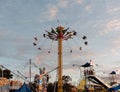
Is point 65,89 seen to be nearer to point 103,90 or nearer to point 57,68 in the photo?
point 103,90

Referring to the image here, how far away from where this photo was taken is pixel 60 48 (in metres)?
40.7

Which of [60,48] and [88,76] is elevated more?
[60,48]

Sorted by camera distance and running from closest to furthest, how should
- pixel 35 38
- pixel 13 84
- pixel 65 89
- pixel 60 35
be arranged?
pixel 60 35 < pixel 35 38 < pixel 13 84 < pixel 65 89

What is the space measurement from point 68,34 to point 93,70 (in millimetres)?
14433

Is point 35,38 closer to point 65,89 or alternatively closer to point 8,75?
point 65,89

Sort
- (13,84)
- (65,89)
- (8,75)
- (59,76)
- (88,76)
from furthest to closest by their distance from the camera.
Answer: (8,75)
(65,89)
(13,84)
(88,76)
(59,76)

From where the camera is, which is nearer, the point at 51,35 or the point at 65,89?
the point at 51,35

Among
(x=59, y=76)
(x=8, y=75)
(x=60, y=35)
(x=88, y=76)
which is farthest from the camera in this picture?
(x=8, y=75)

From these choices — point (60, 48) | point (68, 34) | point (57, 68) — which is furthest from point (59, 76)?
point (68, 34)

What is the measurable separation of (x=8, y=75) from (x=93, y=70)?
6265 centimetres

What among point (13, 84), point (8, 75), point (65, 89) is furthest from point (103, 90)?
point (8, 75)

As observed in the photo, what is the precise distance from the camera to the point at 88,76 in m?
53.3

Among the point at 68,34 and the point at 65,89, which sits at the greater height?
the point at 68,34

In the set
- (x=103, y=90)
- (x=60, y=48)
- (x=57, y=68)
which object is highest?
(x=60, y=48)
